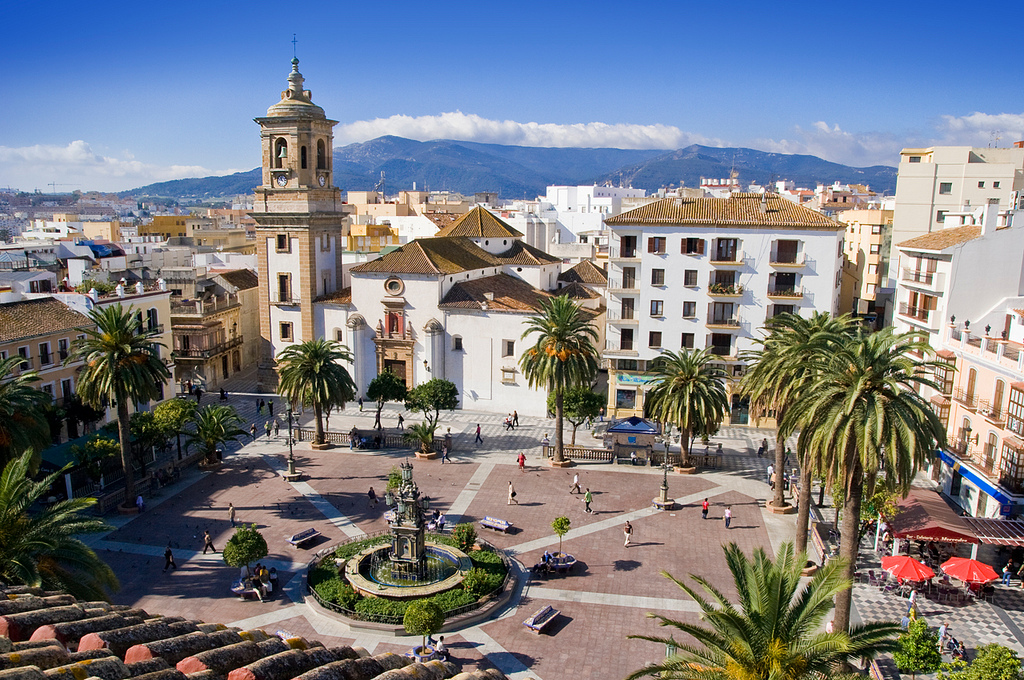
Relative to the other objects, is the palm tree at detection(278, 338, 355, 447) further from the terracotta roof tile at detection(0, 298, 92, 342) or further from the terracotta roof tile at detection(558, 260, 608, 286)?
the terracotta roof tile at detection(558, 260, 608, 286)

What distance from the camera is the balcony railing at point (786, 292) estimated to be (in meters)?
47.0

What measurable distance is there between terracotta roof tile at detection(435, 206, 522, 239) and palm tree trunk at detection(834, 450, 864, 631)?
4619 centimetres

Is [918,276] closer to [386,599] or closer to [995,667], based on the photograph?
[995,667]

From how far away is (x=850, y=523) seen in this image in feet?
72.4

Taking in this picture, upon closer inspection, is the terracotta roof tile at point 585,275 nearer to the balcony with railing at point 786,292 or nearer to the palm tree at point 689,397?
the balcony with railing at point 786,292

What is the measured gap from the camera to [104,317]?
34.6 metres

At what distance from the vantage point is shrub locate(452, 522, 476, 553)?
29.2 meters

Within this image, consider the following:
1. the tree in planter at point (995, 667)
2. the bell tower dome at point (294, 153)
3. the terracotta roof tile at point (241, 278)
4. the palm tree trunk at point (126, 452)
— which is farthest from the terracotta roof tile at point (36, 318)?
the tree in planter at point (995, 667)

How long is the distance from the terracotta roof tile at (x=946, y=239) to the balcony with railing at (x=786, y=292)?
20.8ft

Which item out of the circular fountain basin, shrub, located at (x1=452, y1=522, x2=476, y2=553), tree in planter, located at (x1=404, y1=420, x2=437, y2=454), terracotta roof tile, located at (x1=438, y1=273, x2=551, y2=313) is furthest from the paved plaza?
terracotta roof tile, located at (x1=438, y1=273, x2=551, y2=313)

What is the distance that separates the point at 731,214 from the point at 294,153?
3117cm

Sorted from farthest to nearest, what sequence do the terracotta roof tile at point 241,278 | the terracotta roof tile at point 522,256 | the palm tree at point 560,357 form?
the terracotta roof tile at point 241,278 < the terracotta roof tile at point 522,256 < the palm tree at point 560,357

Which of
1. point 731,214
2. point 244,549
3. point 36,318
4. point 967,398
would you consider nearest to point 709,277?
point 731,214

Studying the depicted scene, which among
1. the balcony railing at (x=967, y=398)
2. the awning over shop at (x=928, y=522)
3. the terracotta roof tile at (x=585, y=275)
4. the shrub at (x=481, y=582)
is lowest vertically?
the shrub at (x=481, y=582)
